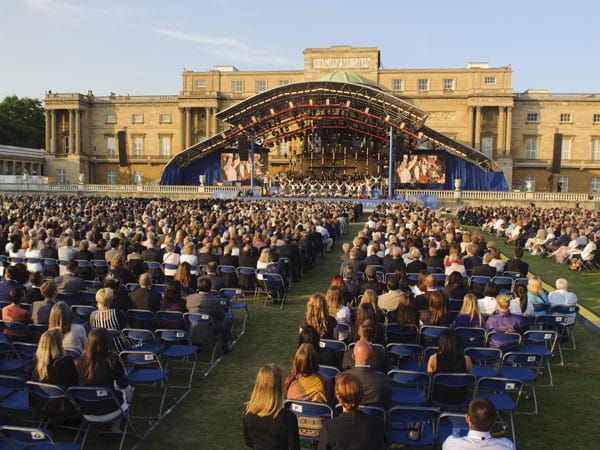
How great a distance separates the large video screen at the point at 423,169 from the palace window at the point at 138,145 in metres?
34.5

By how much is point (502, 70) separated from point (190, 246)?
57.9 meters

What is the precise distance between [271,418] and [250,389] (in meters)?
3.22

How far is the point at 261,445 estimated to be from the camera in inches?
162

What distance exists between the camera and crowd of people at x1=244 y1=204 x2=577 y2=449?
393 centimetres

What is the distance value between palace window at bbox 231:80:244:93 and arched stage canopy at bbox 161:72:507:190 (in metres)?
14.3

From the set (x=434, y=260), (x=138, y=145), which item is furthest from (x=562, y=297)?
(x=138, y=145)

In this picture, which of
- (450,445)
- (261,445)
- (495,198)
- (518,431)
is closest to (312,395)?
(261,445)

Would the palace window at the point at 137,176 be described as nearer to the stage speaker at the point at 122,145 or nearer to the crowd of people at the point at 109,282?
the stage speaker at the point at 122,145

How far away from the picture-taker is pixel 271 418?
13.4 feet

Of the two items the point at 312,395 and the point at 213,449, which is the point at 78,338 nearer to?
the point at 213,449

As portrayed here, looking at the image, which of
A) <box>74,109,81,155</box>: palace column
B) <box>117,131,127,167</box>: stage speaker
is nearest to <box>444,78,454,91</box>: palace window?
<box>117,131,127,167</box>: stage speaker

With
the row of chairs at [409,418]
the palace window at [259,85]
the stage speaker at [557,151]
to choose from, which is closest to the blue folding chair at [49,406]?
the row of chairs at [409,418]

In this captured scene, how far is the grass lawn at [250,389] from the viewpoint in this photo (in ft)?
19.1

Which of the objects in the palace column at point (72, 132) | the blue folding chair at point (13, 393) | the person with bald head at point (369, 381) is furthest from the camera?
the palace column at point (72, 132)
